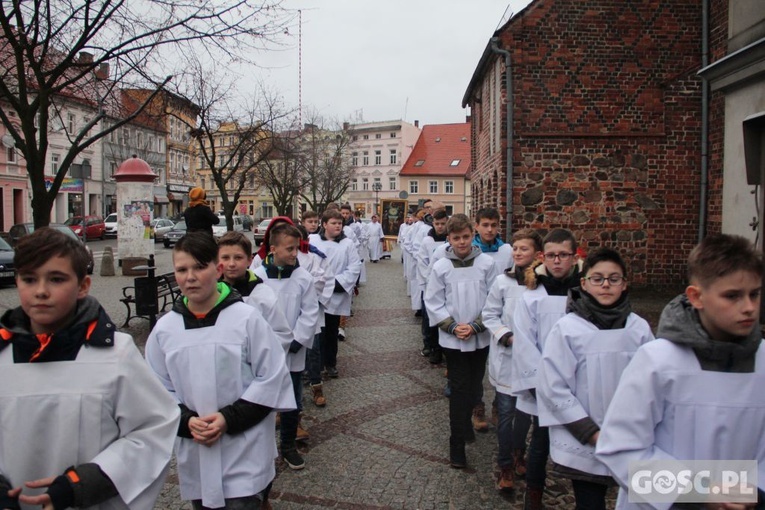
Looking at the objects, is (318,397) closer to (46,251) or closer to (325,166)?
(46,251)

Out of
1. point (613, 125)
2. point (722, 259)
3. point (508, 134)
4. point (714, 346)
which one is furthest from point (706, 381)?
point (613, 125)

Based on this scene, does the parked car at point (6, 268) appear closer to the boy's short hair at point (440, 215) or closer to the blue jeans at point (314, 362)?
the boy's short hair at point (440, 215)

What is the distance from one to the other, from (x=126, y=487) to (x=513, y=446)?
2919mm

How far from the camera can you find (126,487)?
2.14 m

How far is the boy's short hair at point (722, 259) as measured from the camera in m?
2.16

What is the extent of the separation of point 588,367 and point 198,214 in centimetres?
610

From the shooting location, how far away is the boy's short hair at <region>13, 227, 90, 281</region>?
6.93 feet

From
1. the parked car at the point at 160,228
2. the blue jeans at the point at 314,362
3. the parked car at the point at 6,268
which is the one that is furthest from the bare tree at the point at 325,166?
the blue jeans at the point at 314,362

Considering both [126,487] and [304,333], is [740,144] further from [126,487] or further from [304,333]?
[126,487]

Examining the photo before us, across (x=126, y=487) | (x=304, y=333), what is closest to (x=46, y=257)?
(x=126, y=487)

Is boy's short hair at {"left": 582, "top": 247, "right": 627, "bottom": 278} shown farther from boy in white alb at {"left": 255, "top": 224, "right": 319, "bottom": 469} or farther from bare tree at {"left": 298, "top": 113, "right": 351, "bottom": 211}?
bare tree at {"left": 298, "top": 113, "right": 351, "bottom": 211}

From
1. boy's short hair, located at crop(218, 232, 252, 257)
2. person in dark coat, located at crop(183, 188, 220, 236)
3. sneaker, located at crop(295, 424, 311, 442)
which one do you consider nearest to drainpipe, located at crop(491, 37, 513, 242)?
person in dark coat, located at crop(183, 188, 220, 236)

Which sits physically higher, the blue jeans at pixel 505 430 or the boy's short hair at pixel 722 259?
the boy's short hair at pixel 722 259

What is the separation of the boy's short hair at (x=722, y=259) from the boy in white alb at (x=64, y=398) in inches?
82.0
